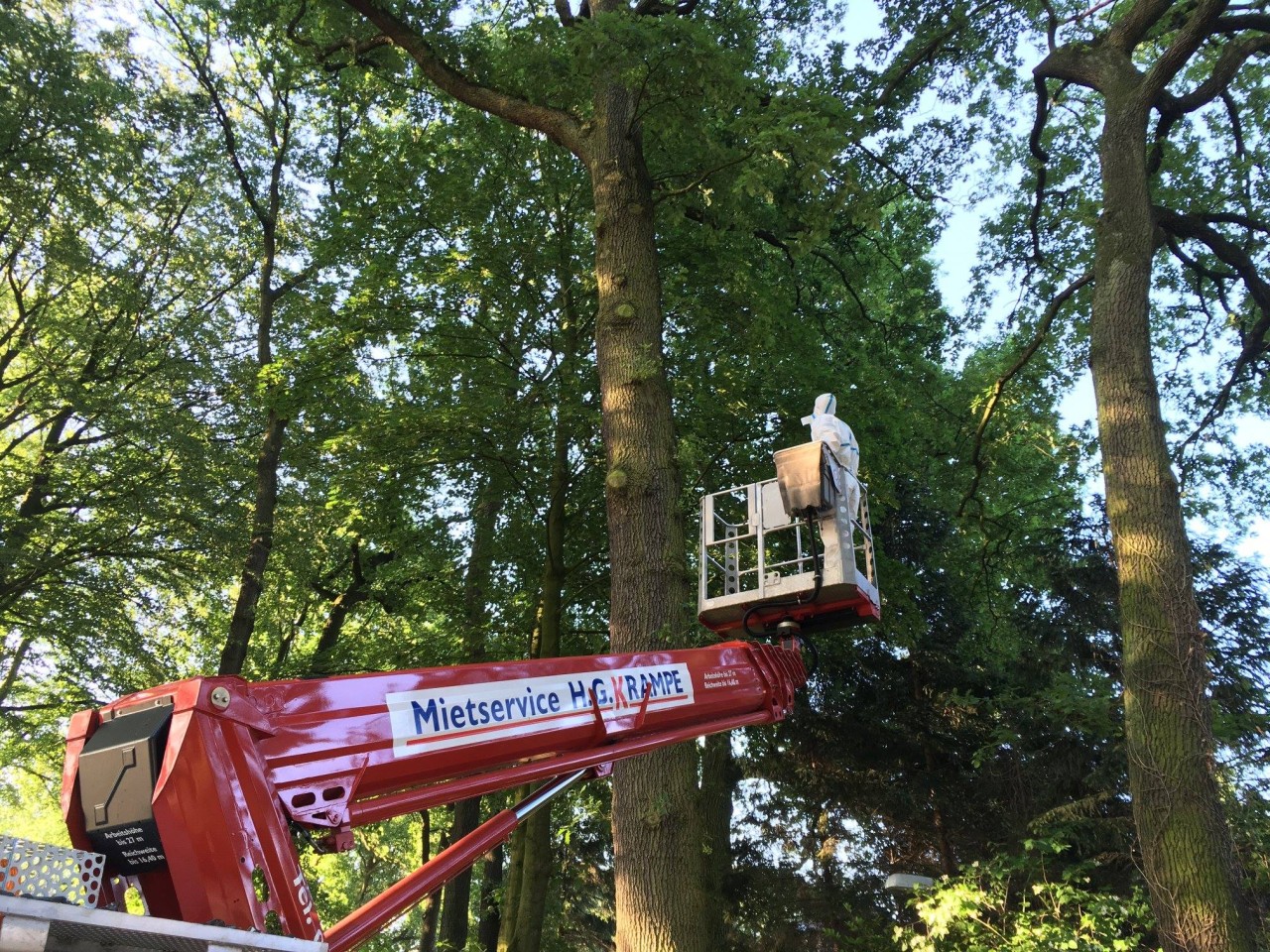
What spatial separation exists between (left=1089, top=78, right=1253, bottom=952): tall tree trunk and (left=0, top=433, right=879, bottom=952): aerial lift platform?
4.51 m

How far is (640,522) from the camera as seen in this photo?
739cm

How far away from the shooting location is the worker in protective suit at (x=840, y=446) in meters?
6.08

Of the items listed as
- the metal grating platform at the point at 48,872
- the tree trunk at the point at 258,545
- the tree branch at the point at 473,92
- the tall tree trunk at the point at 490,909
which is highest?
the tree branch at the point at 473,92

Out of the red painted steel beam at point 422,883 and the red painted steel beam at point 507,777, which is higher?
the red painted steel beam at point 507,777

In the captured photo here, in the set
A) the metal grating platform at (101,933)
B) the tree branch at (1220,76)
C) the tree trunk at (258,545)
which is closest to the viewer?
the metal grating platform at (101,933)

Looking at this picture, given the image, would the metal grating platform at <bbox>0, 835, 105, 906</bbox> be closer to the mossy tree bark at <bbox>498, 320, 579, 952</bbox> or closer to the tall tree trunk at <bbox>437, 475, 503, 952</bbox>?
the mossy tree bark at <bbox>498, 320, 579, 952</bbox>

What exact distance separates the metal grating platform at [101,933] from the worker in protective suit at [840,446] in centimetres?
427

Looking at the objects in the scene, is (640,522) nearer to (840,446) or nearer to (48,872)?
(840,446)

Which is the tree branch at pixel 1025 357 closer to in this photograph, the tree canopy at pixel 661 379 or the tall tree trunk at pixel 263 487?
the tree canopy at pixel 661 379

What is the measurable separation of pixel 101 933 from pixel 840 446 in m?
4.90

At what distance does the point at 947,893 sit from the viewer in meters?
9.63

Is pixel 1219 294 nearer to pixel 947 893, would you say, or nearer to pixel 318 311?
pixel 947 893

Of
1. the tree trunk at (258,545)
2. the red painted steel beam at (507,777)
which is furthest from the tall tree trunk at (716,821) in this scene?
the red painted steel beam at (507,777)

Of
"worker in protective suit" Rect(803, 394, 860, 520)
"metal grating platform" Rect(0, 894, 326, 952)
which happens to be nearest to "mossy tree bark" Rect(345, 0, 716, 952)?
"worker in protective suit" Rect(803, 394, 860, 520)
